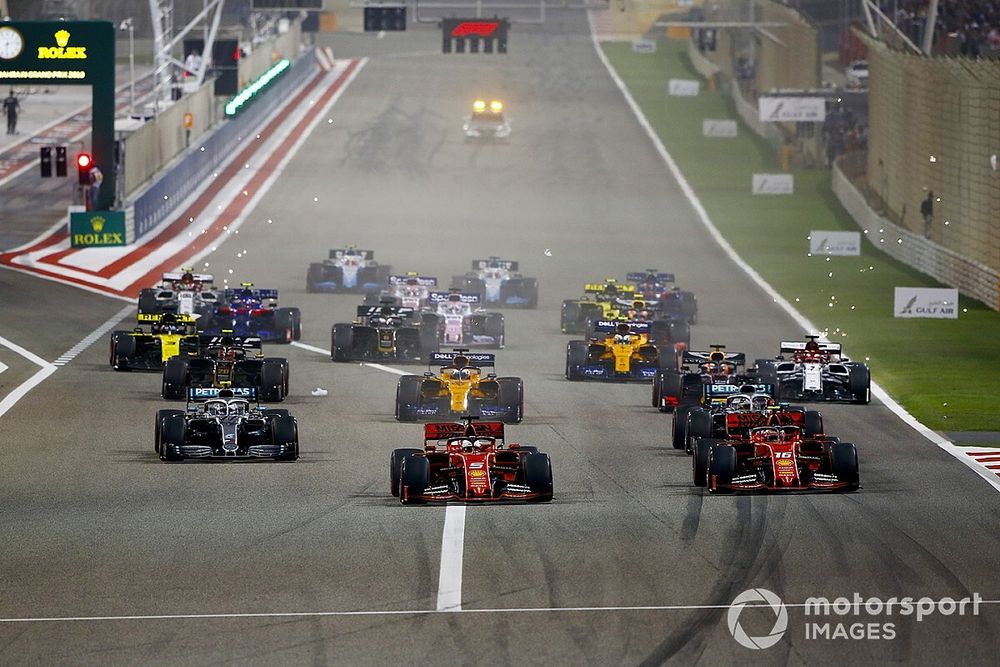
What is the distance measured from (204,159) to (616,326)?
38136 mm

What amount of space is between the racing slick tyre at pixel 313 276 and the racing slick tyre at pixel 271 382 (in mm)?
16595

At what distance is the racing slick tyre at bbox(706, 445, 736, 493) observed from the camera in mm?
24750

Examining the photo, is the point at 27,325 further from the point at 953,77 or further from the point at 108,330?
the point at 953,77

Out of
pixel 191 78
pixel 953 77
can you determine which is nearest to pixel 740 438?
pixel 953 77

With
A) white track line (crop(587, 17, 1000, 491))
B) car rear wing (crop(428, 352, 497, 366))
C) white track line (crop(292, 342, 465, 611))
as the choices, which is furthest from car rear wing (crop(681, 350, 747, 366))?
white track line (crop(292, 342, 465, 611))

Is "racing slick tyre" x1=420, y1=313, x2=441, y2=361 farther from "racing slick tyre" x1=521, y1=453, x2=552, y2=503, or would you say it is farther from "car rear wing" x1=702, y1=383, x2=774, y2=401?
"racing slick tyre" x1=521, y1=453, x2=552, y2=503

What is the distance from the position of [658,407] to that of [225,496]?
30.9 feet

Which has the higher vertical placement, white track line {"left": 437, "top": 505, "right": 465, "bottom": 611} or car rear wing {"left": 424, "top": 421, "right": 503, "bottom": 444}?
car rear wing {"left": 424, "top": 421, "right": 503, "bottom": 444}

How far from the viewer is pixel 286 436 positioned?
26891 mm

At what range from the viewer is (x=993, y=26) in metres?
71.2

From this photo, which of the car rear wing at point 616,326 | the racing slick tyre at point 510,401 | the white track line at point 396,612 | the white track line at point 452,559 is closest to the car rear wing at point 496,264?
the car rear wing at point 616,326

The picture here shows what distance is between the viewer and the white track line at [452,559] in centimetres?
1969

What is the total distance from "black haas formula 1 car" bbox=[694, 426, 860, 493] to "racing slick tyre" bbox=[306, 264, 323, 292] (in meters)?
24.3

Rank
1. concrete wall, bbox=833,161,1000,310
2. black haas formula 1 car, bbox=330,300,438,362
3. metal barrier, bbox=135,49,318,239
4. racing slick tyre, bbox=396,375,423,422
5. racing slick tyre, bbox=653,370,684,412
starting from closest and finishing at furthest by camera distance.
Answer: racing slick tyre, bbox=396,375,423,422 → racing slick tyre, bbox=653,370,684,412 → black haas formula 1 car, bbox=330,300,438,362 → concrete wall, bbox=833,161,1000,310 → metal barrier, bbox=135,49,318,239
